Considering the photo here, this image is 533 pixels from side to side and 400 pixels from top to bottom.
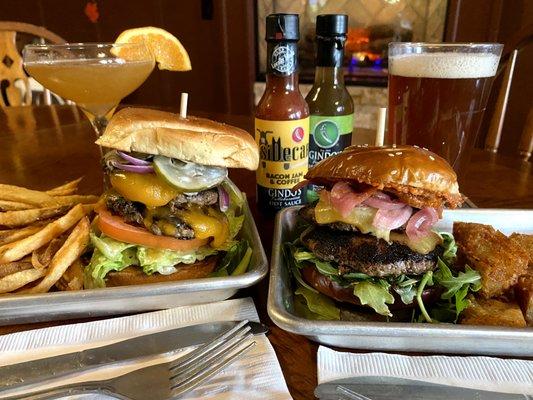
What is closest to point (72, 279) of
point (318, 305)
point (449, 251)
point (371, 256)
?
point (318, 305)

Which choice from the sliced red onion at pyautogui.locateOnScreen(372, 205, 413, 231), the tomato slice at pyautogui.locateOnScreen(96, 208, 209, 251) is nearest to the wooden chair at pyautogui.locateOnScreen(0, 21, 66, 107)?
the tomato slice at pyautogui.locateOnScreen(96, 208, 209, 251)

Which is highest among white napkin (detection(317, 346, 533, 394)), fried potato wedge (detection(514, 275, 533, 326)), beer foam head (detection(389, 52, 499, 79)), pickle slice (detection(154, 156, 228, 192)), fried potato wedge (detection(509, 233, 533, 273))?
beer foam head (detection(389, 52, 499, 79))

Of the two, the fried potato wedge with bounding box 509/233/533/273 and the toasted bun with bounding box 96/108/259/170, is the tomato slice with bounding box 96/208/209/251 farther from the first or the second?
the fried potato wedge with bounding box 509/233/533/273

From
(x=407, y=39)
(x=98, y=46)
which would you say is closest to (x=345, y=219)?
(x=98, y=46)

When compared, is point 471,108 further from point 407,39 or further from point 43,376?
point 407,39

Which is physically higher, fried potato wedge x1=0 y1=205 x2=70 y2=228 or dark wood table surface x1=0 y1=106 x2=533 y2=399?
fried potato wedge x1=0 y1=205 x2=70 y2=228

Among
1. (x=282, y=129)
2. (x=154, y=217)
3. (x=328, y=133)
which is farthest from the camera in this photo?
(x=328, y=133)

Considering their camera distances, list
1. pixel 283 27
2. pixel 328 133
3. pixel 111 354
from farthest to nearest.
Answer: pixel 328 133 < pixel 283 27 < pixel 111 354

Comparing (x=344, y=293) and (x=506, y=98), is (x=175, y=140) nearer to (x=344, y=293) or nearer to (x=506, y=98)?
(x=344, y=293)
